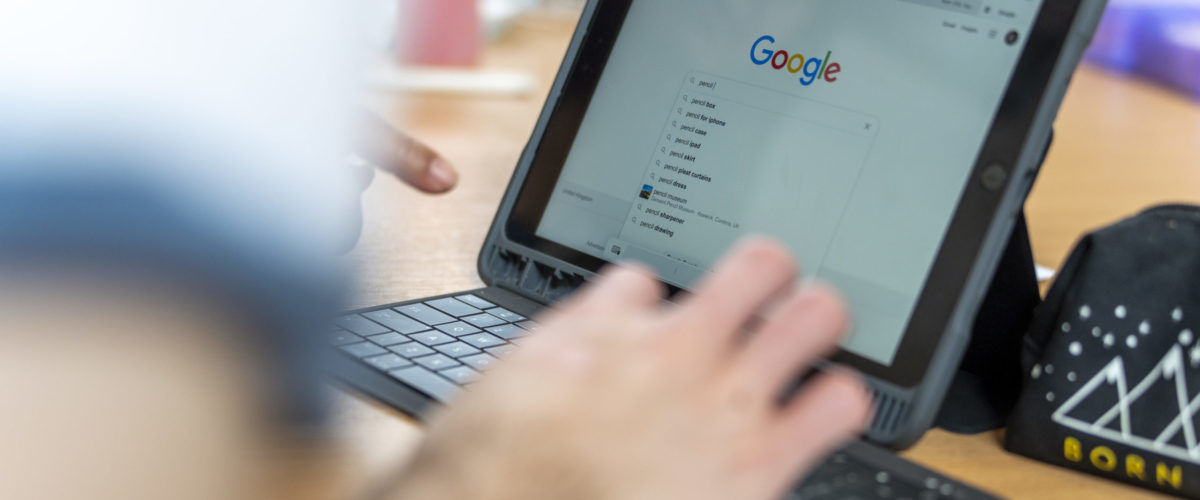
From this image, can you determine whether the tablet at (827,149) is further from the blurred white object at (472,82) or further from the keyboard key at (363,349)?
the blurred white object at (472,82)

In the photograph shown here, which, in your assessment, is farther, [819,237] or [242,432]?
[819,237]

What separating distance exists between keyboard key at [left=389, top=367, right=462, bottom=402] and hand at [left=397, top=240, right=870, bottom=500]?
153mm

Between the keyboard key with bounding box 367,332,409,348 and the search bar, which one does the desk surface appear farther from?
the search bar

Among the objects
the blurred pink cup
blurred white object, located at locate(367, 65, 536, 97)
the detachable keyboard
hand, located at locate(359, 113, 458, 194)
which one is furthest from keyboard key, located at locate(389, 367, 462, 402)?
the blurred pink cup

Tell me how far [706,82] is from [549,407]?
1.08ft

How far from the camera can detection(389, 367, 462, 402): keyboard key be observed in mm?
463

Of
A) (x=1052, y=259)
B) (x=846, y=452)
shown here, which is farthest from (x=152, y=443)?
(x=1052, y=259)

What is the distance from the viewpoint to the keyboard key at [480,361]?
0.49m

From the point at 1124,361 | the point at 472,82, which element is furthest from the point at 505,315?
the point at 472,82

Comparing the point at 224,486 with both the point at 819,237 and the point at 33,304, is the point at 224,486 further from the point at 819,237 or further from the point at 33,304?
the point at 819,237

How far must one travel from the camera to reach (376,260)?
0.69 meters

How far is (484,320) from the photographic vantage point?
0.56m

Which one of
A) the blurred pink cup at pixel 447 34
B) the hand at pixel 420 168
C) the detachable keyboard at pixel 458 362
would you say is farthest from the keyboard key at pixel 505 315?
the blurred pink cup at pixel 447 34

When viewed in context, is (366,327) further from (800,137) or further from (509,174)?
(509,174)
